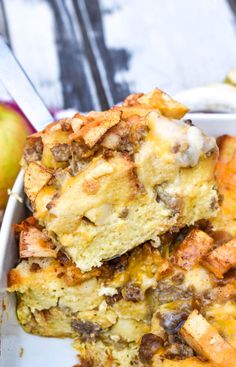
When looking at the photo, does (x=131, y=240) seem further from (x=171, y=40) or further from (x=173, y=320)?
(x=171, y=40)

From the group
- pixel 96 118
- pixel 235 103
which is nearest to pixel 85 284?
pixel 96 118

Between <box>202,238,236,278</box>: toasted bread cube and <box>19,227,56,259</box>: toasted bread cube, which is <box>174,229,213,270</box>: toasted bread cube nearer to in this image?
<box>202,238,236,278</box>: toasted bread cube

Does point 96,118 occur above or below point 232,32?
above

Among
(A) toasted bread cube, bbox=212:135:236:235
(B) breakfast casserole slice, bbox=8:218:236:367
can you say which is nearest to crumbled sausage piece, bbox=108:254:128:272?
(B) breakfast casserole slice, bbox=8:218:236:367

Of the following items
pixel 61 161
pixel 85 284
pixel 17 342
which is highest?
pixel 61 161

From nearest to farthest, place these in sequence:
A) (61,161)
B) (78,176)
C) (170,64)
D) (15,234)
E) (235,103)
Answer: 1. (78,176)
2. (61,161)
3. (15,234)
4. (235,103)
5. (170,64)

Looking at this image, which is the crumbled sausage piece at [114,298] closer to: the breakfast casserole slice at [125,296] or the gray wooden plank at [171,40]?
the breakfast casserole slice at [125,296]

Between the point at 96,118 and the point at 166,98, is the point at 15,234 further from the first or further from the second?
the point at 166,98

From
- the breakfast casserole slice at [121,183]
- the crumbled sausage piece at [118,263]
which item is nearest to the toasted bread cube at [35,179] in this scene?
the breakfast casserole slice at [121,183]

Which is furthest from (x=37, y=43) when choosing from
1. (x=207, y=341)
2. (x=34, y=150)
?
(x=207, y=341)
